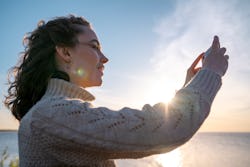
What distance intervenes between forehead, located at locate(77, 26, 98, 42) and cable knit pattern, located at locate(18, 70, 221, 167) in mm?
869

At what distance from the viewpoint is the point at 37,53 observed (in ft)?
8.02

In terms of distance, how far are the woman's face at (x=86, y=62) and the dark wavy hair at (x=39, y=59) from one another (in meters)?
0.07

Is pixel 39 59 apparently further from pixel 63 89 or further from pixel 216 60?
pixel 216 60

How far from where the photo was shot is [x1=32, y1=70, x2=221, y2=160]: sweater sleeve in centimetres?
159

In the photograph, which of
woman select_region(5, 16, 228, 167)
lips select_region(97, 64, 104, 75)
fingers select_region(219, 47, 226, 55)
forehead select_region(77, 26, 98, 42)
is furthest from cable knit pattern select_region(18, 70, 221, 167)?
forehead select_region(77, 26, 98, 42)

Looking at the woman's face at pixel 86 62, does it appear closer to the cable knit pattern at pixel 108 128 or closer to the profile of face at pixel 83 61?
the profile of face at pixel 83 61

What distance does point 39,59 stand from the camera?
241 centimetres

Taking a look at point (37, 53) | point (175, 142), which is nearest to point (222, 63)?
point (175, 142)

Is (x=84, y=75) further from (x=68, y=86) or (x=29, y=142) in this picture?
(x=29, y=142)

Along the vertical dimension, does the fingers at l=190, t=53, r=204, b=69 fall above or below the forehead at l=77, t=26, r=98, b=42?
below

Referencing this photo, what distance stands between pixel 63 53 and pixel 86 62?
19 centimetres

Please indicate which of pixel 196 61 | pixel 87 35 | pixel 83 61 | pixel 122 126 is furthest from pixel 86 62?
pixel 122 126

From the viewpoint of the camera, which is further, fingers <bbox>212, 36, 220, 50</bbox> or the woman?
fingers <bbox>212, 36, 220, 50</bbox>

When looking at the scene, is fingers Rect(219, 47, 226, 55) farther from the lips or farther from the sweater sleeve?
the lips
